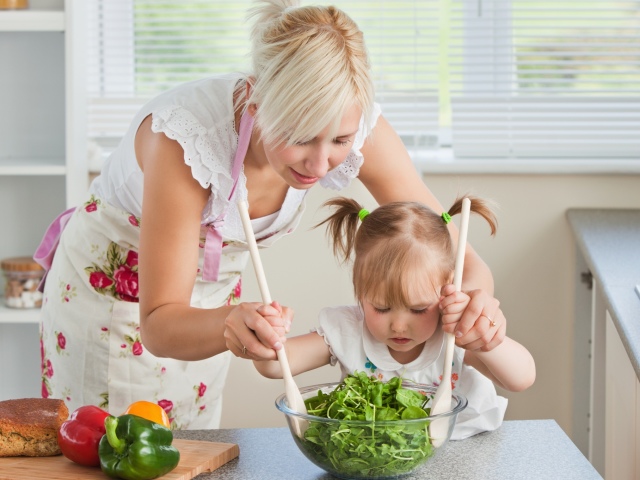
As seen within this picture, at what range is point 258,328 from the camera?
1172 mm

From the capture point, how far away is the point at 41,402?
4.43ft

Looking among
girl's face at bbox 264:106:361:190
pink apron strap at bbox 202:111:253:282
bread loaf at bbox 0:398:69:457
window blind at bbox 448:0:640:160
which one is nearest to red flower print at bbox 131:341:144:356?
pink apron strap at bbox 202:111:253:282

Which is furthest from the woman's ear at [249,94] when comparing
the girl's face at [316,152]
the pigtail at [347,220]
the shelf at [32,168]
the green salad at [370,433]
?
the shelf at [32,168]

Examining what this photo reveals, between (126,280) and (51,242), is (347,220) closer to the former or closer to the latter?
(126,280)

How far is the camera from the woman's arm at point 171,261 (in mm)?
1335

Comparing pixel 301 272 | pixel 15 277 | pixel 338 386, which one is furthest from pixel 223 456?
pixel 15 277

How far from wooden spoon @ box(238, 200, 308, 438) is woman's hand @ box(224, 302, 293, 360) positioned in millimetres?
14

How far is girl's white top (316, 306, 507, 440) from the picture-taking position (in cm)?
137

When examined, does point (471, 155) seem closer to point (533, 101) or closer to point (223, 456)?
point (533, 101)

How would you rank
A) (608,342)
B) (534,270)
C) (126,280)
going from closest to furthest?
(126,280)
(608,342)
(534,270)

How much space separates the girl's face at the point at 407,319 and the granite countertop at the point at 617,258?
1.24 feet

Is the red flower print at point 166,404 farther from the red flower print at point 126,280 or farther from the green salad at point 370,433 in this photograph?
the green salad at point 370,433

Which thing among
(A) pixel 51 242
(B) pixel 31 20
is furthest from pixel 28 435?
(B) pixel 31 20

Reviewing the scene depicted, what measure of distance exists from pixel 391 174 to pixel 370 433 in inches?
27.3
